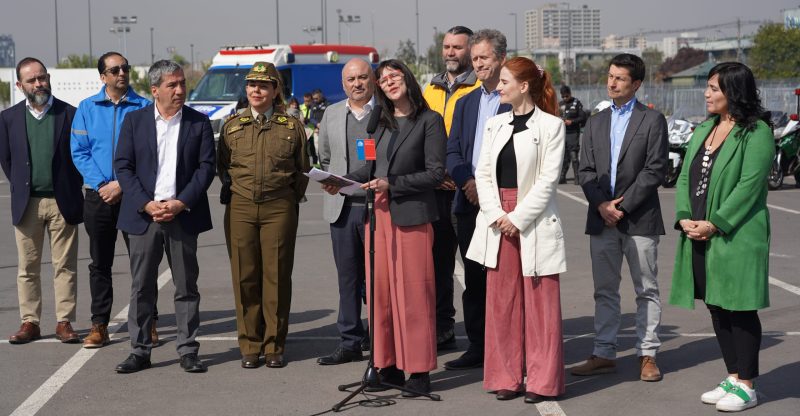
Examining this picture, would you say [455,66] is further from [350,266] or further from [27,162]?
[27,162]

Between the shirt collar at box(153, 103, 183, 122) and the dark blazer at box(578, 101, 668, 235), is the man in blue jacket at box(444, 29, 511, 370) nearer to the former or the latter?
the dark blazer at box(578, 101, 668, 235)

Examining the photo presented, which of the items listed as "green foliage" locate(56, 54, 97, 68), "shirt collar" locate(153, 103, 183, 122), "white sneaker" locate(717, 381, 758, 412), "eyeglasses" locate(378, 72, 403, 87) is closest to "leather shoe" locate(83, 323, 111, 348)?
"shirt collar" locate(153, 103, 183, 122)

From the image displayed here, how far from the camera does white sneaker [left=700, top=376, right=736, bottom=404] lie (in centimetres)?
641

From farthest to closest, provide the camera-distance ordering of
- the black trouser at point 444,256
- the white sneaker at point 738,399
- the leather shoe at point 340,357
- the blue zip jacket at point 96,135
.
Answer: the blue zip jacket at point 96,135 < the black trouser at point 444,256 < the leather shoe at point 340,357 < the white sneaker at point 738,399

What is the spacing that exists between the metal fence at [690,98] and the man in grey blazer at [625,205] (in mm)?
33971

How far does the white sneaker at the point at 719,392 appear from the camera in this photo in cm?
641

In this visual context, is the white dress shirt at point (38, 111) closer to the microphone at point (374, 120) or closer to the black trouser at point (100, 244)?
the black trouser at point (100, 244)

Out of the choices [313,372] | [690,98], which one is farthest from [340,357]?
[690,98]

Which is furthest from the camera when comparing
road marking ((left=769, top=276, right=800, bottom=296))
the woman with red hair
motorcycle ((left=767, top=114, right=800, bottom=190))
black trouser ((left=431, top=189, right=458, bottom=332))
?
motorcycle ((left=767, top=114, right=800, bottom=190))

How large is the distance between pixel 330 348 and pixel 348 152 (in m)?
1.61

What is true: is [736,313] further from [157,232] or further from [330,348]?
[157,232]

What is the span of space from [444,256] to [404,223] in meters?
1.10

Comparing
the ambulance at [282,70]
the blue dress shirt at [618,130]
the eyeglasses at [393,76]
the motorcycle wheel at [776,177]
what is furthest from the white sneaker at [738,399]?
the ambulance at [282,70]

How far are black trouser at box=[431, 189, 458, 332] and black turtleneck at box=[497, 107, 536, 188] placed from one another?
3.48 ft
